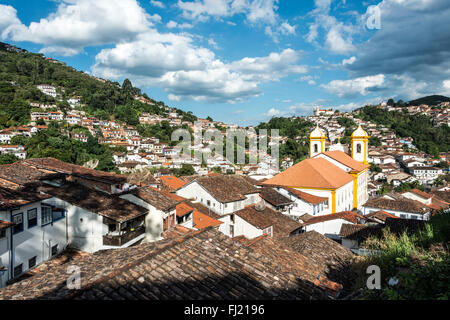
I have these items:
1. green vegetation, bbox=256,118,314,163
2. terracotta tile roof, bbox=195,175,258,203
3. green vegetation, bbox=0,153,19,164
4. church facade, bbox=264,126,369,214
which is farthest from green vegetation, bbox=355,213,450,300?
green vegetation, bbox=256,118,314,163

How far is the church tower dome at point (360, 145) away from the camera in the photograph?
1516 inches

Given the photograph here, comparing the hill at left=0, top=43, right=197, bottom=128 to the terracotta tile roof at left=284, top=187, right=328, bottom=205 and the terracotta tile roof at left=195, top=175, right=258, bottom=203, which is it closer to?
the terracotta tile roof at left=195, top=175, right=258, bottom=203

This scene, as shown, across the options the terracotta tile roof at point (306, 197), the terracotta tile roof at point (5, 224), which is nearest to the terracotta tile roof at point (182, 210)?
the terracotta tile roof at point (5, 224)

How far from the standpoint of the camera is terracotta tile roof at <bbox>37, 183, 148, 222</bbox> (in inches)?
486

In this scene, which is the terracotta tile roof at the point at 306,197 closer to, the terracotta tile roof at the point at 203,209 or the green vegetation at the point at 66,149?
the terracotta tile roof at the point at 203,209

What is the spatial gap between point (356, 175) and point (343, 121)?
361ft

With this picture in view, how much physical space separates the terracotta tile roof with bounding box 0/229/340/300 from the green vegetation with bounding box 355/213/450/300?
115 centimetres

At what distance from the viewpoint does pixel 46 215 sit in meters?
11.9

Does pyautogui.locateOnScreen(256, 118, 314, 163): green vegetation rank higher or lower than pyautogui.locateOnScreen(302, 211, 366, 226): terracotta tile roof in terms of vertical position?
higher

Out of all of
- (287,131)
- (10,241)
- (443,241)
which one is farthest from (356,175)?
(287,131)

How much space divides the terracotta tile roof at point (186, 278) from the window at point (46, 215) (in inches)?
285

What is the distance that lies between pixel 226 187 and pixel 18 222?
1435cm

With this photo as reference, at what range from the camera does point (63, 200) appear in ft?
40.8
